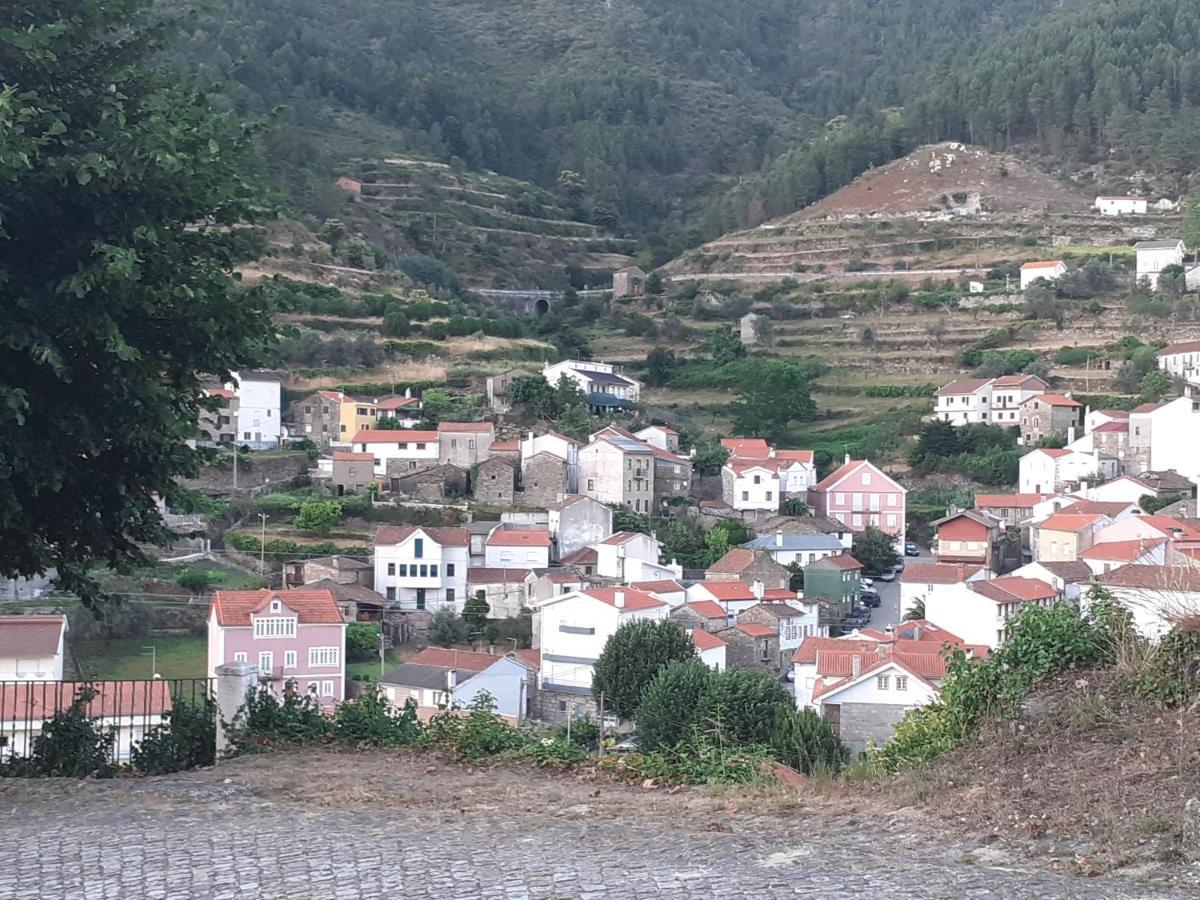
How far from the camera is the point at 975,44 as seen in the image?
11644 centimetres

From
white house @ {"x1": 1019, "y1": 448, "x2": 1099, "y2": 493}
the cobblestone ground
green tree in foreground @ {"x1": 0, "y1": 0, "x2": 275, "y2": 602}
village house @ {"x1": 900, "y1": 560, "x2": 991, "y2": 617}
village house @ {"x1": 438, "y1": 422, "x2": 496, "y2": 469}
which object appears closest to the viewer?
the cobblestone ground

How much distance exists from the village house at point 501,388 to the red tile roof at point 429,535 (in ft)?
40.0

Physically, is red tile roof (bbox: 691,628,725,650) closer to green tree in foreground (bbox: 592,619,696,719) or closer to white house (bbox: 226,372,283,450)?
green tree in foreground (bbox: 592,619,696,719)

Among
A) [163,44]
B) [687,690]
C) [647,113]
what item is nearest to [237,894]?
[163,44]

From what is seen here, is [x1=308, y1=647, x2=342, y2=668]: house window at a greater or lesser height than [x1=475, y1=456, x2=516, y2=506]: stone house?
lesser

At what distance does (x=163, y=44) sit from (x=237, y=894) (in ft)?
19.6

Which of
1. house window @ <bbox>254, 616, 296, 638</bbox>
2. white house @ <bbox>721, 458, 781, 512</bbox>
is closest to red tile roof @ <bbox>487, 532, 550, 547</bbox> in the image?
white house @ <bbox>721, 458, 781, 512</bbox>

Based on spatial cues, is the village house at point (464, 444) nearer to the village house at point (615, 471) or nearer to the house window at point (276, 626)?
the village house at point (615, 471)

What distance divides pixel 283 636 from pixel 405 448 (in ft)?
56.8

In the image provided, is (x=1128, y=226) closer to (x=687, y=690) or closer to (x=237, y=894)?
(x=687, y=690)

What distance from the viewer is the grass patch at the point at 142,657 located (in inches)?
1046

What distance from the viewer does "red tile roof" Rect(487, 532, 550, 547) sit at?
37.0m

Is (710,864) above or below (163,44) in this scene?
below

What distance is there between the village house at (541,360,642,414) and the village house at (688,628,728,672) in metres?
20.6
